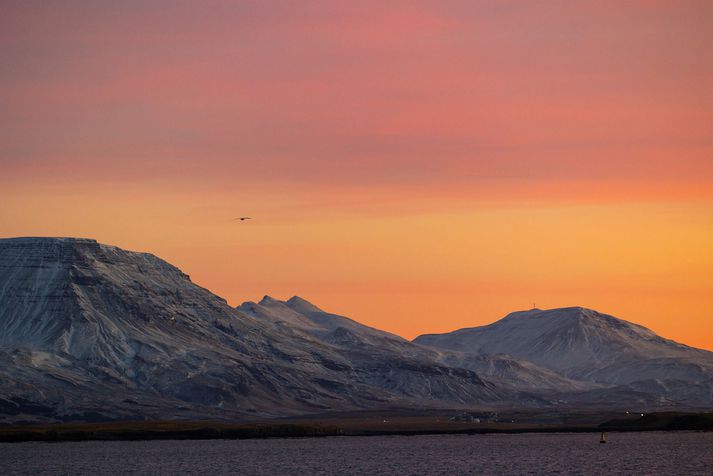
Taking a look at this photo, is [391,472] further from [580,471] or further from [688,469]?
[688,469]

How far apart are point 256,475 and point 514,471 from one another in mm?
39082

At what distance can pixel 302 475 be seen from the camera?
→ 646 feet

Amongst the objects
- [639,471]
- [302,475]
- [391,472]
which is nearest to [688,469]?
[639,471]

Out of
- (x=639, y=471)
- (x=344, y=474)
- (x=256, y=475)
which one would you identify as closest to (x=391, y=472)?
(x=344, y=474)

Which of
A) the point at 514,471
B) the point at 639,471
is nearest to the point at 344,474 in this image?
the point at 514,471

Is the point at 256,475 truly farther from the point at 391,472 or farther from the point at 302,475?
the point at 391,472

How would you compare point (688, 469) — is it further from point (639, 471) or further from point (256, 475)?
point (256, 475)

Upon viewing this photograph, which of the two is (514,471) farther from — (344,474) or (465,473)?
(344,474)

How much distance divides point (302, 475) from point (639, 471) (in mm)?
50514

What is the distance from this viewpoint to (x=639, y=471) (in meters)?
196

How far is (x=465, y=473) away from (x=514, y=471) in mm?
8131

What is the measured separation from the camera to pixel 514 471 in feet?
649

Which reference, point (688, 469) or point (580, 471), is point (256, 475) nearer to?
point (580, 471)

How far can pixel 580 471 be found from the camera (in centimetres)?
19662
